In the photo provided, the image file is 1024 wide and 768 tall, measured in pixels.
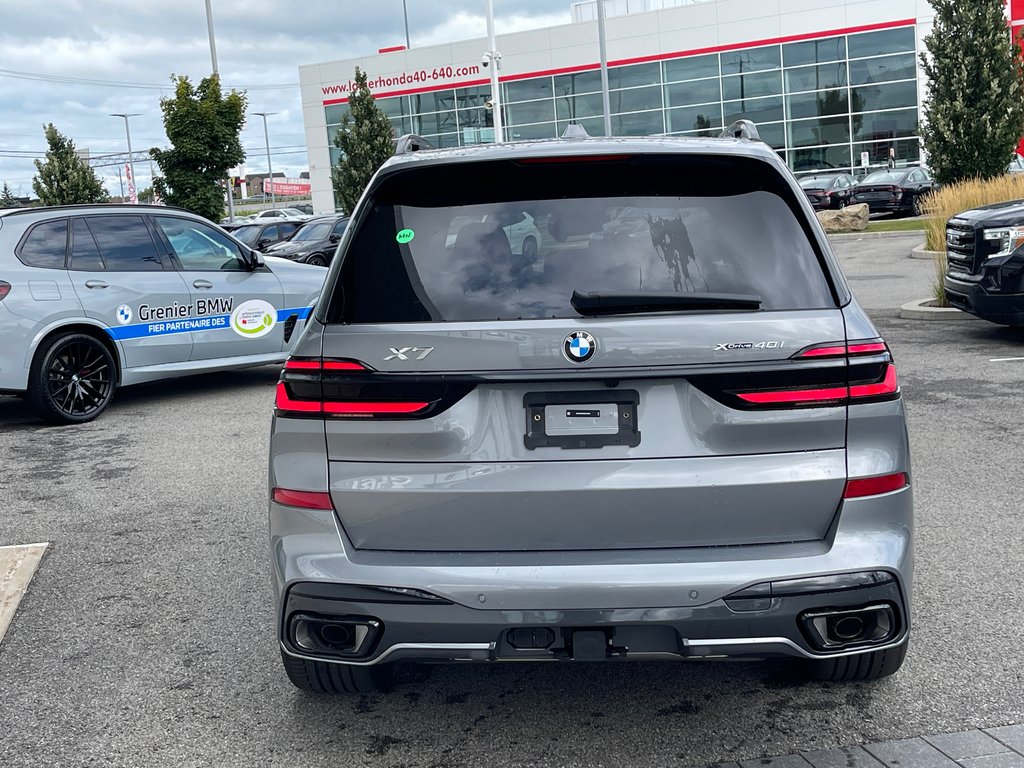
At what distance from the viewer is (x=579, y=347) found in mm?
3070

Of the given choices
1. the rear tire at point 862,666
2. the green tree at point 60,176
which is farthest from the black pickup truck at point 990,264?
the green tree at point 60,176

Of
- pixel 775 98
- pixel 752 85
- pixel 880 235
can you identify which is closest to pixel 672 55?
pixel 752 85

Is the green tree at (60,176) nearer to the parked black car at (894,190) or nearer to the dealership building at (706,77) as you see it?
the dealership building at (706,77)

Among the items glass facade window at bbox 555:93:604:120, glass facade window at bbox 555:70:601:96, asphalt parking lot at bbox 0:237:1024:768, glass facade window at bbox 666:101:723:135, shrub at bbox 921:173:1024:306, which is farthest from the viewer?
glass facade window at bbox 555:70:601:96

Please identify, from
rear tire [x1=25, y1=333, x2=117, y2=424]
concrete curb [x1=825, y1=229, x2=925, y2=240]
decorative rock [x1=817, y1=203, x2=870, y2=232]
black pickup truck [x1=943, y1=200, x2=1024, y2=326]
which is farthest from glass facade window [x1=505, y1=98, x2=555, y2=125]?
rear tire [x1=25, y1=333, x2=117, y2=424]

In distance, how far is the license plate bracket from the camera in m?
3.09

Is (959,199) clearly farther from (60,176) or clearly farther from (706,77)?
(706,77)

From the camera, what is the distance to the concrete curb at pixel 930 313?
12.9m

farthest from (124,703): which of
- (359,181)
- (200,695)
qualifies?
(359,181)

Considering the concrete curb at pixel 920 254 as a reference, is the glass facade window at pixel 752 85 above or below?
above

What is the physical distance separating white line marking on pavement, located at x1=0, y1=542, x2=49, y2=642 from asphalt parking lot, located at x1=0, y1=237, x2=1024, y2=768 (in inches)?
2.4

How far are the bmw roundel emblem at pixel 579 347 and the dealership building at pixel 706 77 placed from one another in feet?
136

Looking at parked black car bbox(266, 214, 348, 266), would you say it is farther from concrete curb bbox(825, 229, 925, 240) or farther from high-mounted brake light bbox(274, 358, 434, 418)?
high-mounted brake light bbox(274, 358, 434, 418)

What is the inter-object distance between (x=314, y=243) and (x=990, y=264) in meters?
16.9
